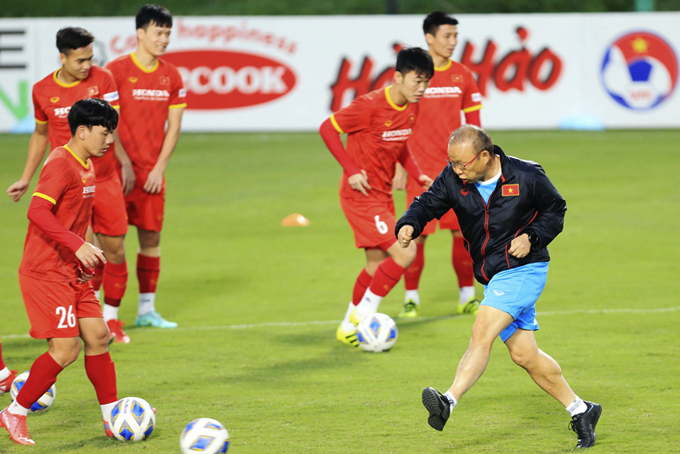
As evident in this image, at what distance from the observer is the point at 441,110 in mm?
8102

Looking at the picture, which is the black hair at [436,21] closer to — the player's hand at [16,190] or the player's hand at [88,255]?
the player's hand at [16,190]

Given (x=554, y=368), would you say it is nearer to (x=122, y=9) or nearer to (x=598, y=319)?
(x=598, y=319)

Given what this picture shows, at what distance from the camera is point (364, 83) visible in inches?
829

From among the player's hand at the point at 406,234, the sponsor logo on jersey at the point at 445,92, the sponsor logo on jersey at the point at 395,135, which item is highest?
the player's hand at the point at 406,234

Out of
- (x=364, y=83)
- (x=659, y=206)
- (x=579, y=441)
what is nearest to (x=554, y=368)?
(x=579, y=441)

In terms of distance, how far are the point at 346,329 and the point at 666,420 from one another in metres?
2.66

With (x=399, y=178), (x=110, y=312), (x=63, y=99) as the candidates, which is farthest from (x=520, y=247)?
(x=110, y=312)

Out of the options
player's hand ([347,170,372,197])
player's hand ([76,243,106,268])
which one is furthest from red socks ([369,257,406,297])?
player's hand ([76,243,106,268])

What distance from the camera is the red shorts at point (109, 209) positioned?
6.73 m

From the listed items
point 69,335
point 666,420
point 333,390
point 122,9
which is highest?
point 69,335

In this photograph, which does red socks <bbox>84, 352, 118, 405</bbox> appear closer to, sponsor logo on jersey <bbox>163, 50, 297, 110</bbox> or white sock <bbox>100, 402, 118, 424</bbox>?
white sock <bbox>100, 402, 118, 424</bbox>

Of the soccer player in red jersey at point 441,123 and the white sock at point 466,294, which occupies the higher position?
the soccer player in red jersey at point 441,123

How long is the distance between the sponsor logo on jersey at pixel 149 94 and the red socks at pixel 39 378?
10.3 feet

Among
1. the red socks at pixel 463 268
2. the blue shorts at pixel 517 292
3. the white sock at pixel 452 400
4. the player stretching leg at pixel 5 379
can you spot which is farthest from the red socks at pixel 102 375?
the red socks at pixel 463 268
